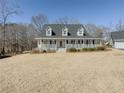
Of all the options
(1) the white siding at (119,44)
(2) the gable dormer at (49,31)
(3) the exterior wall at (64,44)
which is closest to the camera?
(3) the exterior wall at (64,44)

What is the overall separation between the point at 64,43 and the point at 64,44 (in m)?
0.24

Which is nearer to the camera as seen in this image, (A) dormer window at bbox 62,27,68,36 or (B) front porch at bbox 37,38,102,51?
(B) front porch at bbox 37,38,102,51

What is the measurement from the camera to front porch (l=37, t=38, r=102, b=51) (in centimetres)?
2767

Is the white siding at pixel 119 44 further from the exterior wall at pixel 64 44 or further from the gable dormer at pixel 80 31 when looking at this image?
the gable dormer at pixel 80 31

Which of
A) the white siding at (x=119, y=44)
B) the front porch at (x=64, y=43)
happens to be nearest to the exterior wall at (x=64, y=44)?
the front porch at (x=64, y=43)

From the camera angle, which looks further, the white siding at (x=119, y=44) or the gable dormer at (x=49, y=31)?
the white siding at (x=119, y=44)

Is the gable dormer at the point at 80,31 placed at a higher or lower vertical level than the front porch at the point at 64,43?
higher

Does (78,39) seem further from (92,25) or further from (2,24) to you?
(92,25)

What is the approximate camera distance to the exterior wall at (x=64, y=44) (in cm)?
2765

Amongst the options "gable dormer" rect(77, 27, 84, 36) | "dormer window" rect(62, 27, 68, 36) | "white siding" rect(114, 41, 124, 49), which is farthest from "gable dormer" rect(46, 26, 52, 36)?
"white siding" rect(114, 41, 124, 49)

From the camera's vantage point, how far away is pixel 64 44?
28.8m

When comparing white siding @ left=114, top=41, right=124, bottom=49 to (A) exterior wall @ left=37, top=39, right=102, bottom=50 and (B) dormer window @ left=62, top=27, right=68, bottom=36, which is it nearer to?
(A) exterior wall @ left=37, top=39, right=102, bottom=50

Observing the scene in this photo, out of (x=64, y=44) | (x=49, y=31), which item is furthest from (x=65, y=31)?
(x=49, y=31)

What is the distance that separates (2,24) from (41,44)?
11.7 meters
